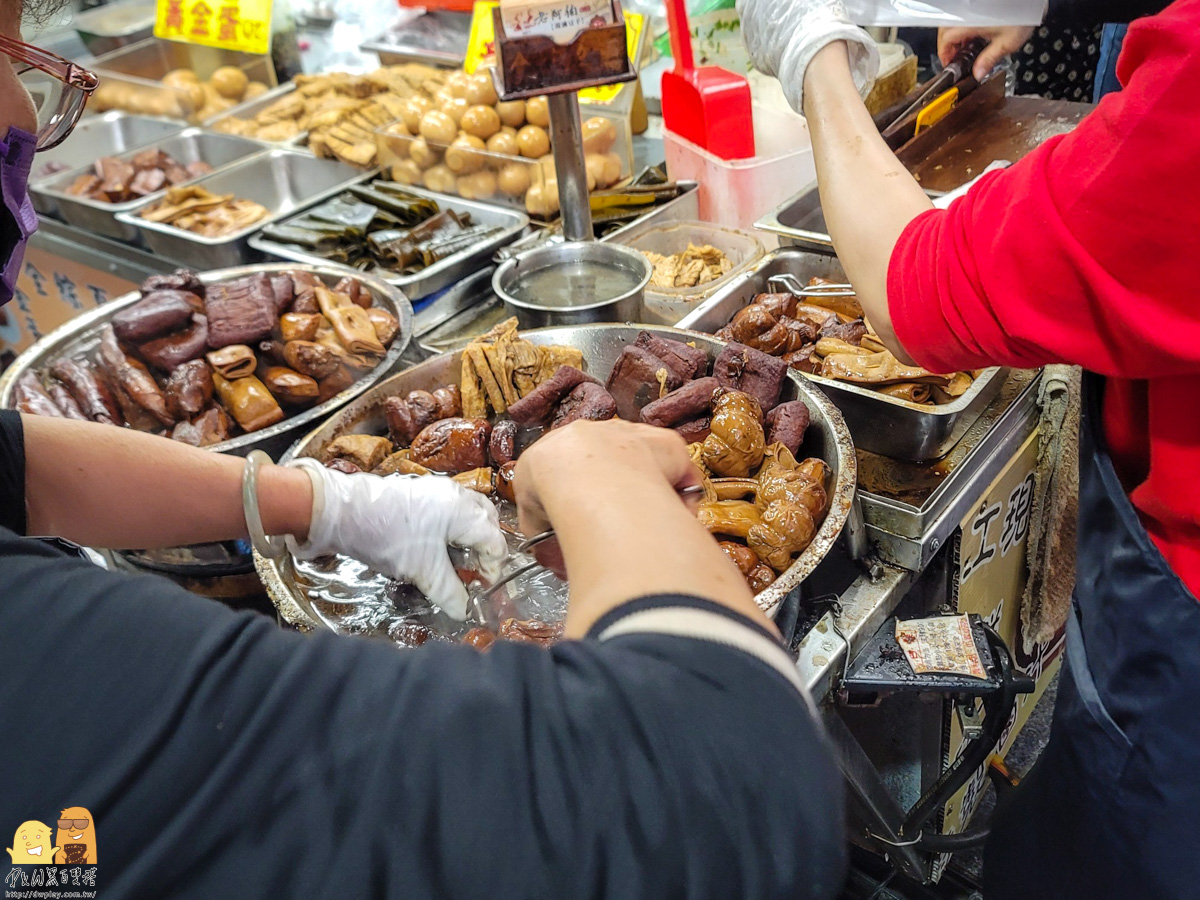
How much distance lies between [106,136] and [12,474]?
14.5 ft

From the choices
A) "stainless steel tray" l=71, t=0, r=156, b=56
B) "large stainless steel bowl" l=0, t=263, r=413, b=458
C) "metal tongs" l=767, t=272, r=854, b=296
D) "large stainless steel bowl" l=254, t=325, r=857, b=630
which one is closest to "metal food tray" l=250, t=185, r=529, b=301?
"large stainless steel bowl" l=0, t=263, r=413, b=458

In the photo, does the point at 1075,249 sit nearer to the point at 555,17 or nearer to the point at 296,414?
the point at 555,17

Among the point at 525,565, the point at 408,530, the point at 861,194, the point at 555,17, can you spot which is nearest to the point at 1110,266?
the point at 861,194

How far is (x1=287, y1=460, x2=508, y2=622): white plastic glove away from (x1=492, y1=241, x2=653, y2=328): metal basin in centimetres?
83

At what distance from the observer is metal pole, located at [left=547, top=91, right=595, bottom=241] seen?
2.58 m

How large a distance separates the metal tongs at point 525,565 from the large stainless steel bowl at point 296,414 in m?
0.78

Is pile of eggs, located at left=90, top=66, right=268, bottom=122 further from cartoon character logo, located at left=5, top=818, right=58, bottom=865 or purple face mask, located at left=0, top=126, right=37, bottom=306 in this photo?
cartoon character logo, located at left=5, top=818, right=58, bottom=865

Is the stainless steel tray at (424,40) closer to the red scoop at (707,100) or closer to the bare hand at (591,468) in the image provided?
the red scoop at (707,100)

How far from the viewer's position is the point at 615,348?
2354 mm

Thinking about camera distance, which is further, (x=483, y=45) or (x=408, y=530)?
(x=483, y=45)

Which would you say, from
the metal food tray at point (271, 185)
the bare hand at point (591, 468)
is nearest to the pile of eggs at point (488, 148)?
the metal food tray at point (271, 185)

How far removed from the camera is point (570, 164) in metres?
2.69

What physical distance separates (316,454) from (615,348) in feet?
2.69

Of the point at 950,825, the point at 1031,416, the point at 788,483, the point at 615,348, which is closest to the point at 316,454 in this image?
the point at 615,348
